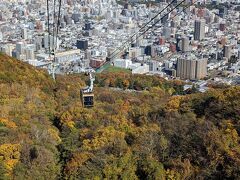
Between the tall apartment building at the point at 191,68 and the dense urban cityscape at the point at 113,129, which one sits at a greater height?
the dense urban cityscape at the point at 113,129

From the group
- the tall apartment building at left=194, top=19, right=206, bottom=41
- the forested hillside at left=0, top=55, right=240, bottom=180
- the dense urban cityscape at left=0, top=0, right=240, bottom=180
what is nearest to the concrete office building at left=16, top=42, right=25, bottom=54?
the dense urban cityscape at left=0, top=0, right=240, bottom=180

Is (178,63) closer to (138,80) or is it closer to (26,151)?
(138,80)

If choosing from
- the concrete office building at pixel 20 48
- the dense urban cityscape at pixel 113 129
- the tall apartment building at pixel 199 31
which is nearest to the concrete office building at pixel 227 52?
the tall apartment building at pixel 199 31

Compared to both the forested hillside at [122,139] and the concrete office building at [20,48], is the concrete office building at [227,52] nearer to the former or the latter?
the concrete office building at [20,48]

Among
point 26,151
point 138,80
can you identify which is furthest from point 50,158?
point 138,80

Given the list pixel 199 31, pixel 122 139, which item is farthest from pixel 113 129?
pixel 199 31

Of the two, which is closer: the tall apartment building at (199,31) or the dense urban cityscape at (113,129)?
the dense urban cityscape at (113,129)

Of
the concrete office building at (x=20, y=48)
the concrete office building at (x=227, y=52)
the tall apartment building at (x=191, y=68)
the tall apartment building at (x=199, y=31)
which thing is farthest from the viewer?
the tall apartment building at (x=199, y=31)

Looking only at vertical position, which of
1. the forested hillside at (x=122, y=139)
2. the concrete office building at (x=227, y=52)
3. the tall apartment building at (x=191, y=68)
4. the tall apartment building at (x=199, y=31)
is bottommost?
the tall apartment building at (x=191, y=68)
